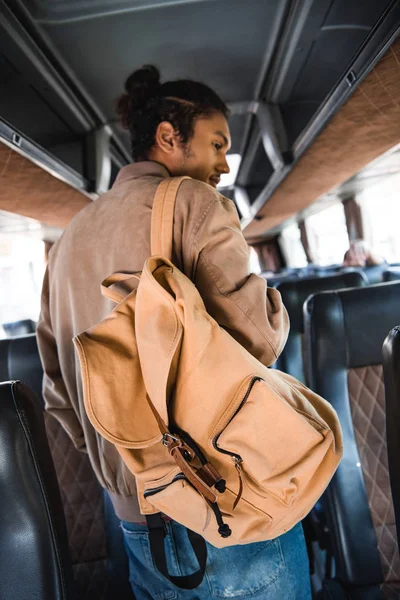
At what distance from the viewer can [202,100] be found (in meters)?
1.40

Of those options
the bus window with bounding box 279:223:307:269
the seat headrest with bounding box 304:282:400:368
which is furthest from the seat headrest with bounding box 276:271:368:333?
the bus window with bounding box 279:223:307:269

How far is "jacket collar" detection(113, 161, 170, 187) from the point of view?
1259 mm

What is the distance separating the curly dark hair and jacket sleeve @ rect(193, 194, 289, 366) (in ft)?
1.49

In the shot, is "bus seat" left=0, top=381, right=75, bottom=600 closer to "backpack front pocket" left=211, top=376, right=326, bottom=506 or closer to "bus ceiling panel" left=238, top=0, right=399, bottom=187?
"backpack front pocket" left=211, top=376, right=326, bottom=506

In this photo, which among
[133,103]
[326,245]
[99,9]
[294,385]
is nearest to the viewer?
[294,385]

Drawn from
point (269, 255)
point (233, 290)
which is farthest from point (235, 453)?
point (269, 255)

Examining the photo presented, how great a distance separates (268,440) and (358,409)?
1098mm

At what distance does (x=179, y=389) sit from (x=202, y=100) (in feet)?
2.92

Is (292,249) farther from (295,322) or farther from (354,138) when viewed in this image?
(295,322)

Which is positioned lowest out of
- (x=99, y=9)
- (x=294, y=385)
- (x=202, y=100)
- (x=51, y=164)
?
(x=294, y=385)

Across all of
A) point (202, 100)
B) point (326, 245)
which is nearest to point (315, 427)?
point (202, 100)

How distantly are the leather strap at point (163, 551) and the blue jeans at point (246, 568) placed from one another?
12 mm

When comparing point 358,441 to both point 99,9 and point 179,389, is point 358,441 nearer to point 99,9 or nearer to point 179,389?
point 179,389

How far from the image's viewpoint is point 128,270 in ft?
3.65
